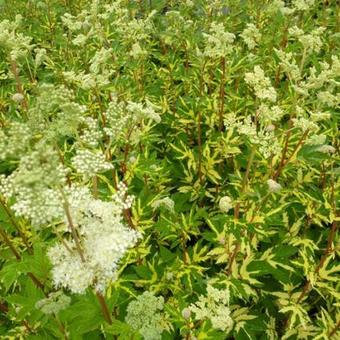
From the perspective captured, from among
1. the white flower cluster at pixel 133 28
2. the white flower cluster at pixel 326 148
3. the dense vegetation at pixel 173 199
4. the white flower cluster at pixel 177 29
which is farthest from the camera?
the white flower cluster at pixel 177 29

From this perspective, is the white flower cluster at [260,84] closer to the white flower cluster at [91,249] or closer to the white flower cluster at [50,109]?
the white flower cluster at [50,109]

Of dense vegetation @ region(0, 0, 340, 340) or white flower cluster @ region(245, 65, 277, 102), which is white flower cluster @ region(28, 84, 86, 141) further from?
white flower cluster @ region(245, 65, 277, 102)

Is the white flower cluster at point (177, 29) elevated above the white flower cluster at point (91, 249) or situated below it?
below

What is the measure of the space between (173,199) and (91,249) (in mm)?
2014

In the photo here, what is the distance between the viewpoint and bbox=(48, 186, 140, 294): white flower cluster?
1897 mm

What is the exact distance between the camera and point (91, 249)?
196 cm

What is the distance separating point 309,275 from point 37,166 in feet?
7.86

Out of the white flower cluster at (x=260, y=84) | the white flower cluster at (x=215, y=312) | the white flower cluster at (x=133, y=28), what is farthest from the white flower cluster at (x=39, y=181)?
the white flower cluster at (x=133, y=28)

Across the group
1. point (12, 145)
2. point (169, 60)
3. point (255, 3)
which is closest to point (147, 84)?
point (169, 60)

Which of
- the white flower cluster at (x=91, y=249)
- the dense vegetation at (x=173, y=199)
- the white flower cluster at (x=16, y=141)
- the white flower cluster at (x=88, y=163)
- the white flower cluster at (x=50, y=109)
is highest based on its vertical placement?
the white flower cluster at (x=16, y=141)

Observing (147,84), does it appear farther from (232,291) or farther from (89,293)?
(89,293)

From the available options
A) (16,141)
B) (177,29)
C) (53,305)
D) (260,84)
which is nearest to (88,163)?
(16,141)

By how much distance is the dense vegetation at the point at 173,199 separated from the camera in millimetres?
2008

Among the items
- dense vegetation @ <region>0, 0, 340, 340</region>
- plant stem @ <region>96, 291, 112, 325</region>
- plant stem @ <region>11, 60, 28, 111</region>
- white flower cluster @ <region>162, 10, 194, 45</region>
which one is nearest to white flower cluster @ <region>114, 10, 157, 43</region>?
dense vegetation @ <region>0, 0, 340, 340</region>
